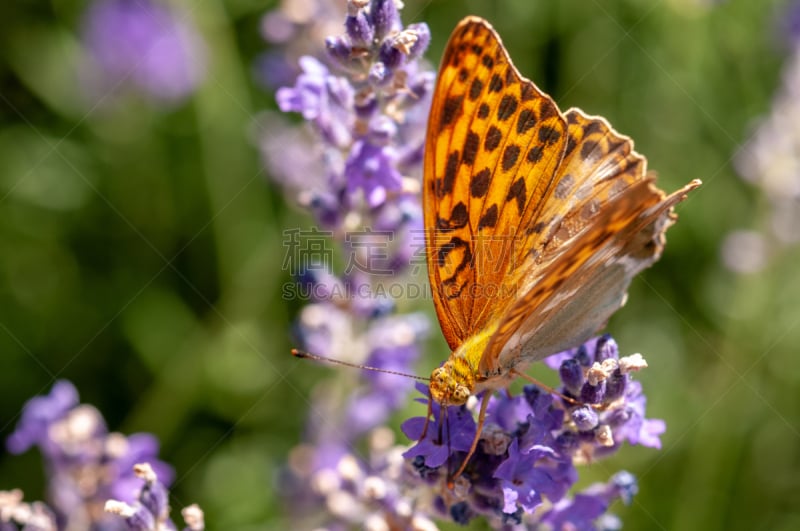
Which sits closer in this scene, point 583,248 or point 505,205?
point 583,248

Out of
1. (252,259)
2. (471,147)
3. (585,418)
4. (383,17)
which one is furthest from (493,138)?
(252,259)

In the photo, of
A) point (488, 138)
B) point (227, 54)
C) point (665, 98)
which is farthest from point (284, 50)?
point (488, 138)

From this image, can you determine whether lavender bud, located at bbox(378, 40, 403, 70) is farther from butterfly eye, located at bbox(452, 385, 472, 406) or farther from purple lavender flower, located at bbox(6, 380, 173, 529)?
purple lavender flower, located at bbox(6, 380, 173, 529)

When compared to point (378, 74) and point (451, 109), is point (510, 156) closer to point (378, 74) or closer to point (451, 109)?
point (451, 109)

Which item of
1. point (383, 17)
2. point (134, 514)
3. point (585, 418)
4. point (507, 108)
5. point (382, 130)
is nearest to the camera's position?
point (585, 418)

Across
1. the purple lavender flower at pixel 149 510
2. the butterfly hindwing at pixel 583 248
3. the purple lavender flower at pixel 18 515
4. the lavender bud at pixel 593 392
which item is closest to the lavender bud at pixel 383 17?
the butterfly hindwing at pixel 583 248

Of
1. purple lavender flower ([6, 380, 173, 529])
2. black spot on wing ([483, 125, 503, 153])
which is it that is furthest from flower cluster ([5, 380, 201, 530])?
black spot on wing ([483, 125, 503, 153])
